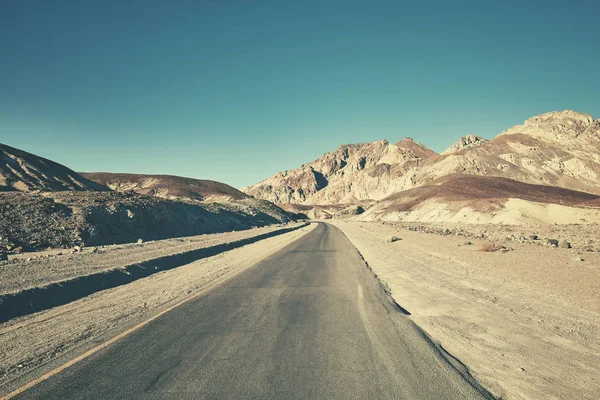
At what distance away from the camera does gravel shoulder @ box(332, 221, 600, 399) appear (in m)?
4.42

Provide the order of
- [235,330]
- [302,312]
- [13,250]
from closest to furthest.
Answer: [235,330] < [302,312] < [13,250]

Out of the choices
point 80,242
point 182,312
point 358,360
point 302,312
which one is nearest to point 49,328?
point 182,312

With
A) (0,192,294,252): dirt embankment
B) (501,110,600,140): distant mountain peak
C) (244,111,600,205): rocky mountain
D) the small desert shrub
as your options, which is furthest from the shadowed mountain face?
(501,110,600,140): distant mountain peak

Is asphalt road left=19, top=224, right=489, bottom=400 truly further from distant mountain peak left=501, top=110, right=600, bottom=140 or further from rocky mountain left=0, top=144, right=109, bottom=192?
distant mountain peak left=501, top=110, right=600, bottom=140

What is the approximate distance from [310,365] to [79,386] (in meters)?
3.20

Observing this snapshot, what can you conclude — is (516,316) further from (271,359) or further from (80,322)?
(80,322)

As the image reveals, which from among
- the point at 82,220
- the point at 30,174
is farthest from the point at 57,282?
the point at 30,174

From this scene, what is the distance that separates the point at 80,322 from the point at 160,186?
117653 millimetres

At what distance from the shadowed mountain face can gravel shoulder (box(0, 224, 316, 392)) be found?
334ft

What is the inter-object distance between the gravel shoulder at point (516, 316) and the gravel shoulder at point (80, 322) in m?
6.51

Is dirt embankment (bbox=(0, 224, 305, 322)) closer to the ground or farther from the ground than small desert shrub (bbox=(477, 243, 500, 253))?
closer to the ground

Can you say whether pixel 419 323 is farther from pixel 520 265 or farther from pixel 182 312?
pixel 520 265

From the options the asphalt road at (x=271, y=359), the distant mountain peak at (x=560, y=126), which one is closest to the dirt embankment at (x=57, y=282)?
the asphalt road at (x=271, y=359)

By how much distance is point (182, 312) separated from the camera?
7.40 metres
